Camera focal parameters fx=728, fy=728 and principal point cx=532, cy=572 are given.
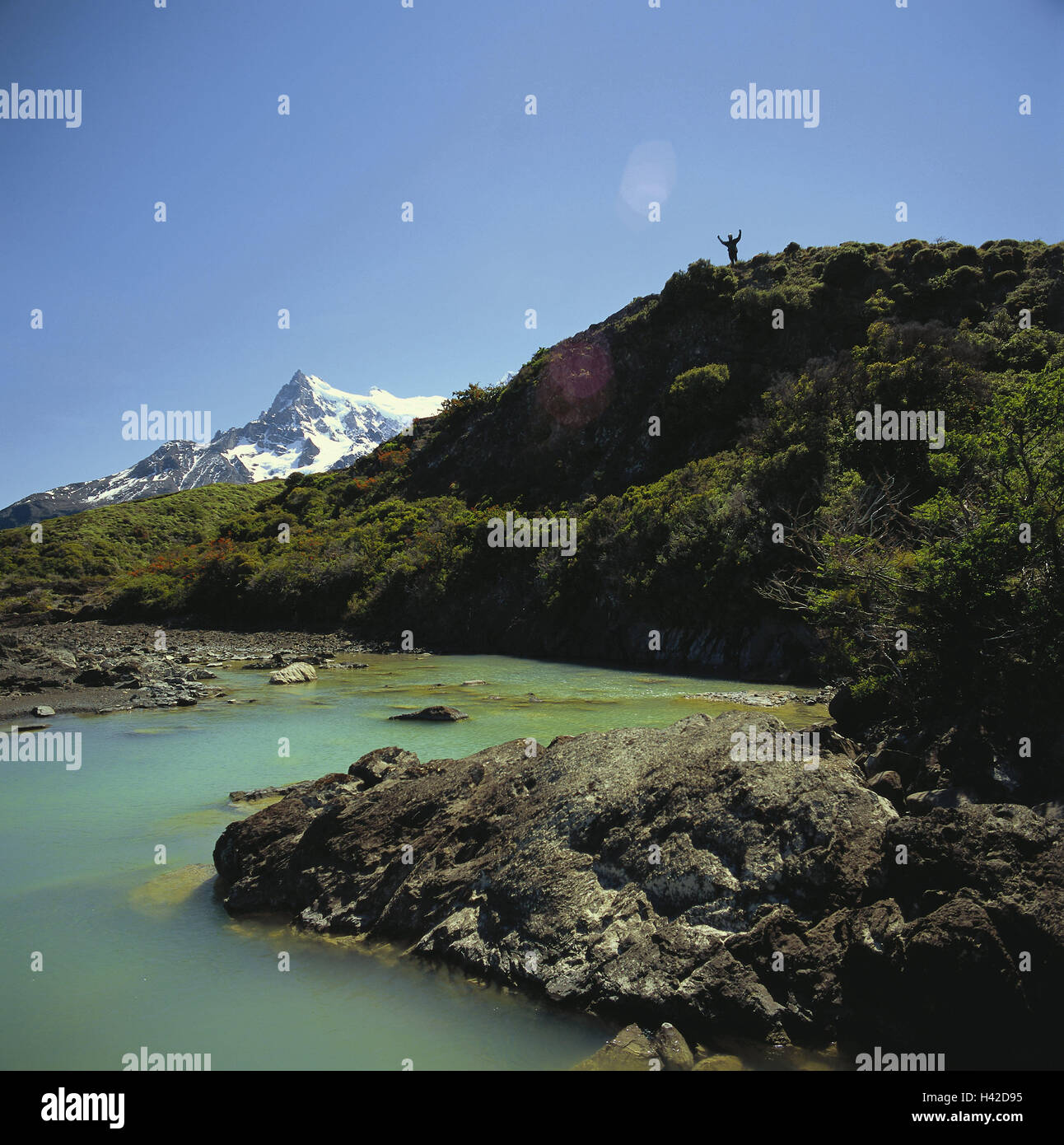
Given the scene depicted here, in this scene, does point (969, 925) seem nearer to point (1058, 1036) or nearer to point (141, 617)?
point (1058, 1036)

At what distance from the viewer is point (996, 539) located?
984 centimetres

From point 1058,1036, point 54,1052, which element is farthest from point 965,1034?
point 54,1052

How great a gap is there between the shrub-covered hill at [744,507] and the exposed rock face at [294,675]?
15489 mm

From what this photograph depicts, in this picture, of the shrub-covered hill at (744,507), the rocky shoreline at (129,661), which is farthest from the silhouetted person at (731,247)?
the rocky shoreline at (129,661)

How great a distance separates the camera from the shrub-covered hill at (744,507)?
409 inches

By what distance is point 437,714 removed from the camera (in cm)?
2133

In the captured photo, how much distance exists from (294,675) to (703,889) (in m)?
26.6

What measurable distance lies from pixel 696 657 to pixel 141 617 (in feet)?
162

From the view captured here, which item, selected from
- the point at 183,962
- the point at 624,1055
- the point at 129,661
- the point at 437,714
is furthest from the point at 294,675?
the point at 624,1055

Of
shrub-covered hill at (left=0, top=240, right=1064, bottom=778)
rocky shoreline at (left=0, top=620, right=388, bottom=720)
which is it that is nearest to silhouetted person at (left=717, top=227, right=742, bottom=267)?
shrub-covered hill at (left=0, top=240, right=1064, bottom=778)

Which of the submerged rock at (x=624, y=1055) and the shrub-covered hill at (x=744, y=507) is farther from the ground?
the shrub-covered hill at (x=744, y=507)

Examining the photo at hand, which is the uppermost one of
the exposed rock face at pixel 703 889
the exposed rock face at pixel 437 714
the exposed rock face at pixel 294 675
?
the exposed rock face at pixel 703 889

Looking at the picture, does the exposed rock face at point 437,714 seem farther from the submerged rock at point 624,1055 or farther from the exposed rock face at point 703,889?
the submerged rock at point 624,1055

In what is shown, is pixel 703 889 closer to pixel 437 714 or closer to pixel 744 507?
pixel 437 714
